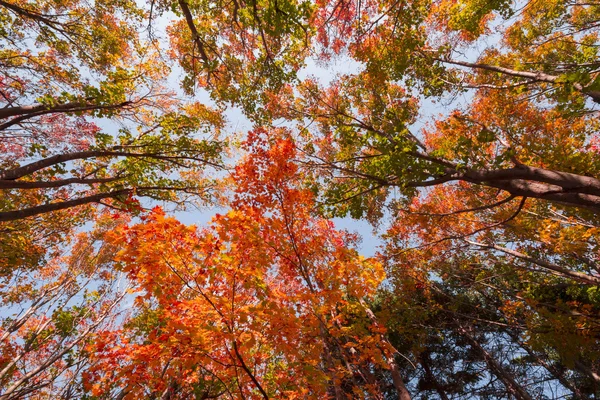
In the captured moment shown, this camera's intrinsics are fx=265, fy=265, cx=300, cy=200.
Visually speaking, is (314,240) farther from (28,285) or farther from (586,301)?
(586,301)

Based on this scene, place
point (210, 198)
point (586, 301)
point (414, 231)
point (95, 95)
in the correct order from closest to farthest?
point (95, 95)
point (210, 198)
point (414, 231)
point (586, 301)

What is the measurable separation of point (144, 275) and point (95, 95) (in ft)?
11.0

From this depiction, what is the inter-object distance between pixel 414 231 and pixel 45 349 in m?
13.8

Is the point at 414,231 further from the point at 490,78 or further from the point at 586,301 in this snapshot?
the point at 586,301

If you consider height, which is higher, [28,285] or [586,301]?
[586,301]

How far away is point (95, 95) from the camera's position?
4328 mm

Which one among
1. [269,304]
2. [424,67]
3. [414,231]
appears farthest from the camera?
[414,231]

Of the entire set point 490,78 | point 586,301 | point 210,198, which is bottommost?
point 210,198

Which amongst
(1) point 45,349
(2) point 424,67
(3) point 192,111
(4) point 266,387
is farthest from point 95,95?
(1) point 45,349

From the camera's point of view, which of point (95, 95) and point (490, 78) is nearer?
point (95, 95)

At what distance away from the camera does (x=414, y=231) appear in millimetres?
9422

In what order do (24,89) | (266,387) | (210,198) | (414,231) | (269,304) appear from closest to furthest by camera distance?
(269,304) → (24,89) → (266,387) → (210,198) → (414,231)

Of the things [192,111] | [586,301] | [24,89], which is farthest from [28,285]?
[586,301]

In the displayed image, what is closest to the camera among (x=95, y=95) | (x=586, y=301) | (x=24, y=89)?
(x=95, y=95)
